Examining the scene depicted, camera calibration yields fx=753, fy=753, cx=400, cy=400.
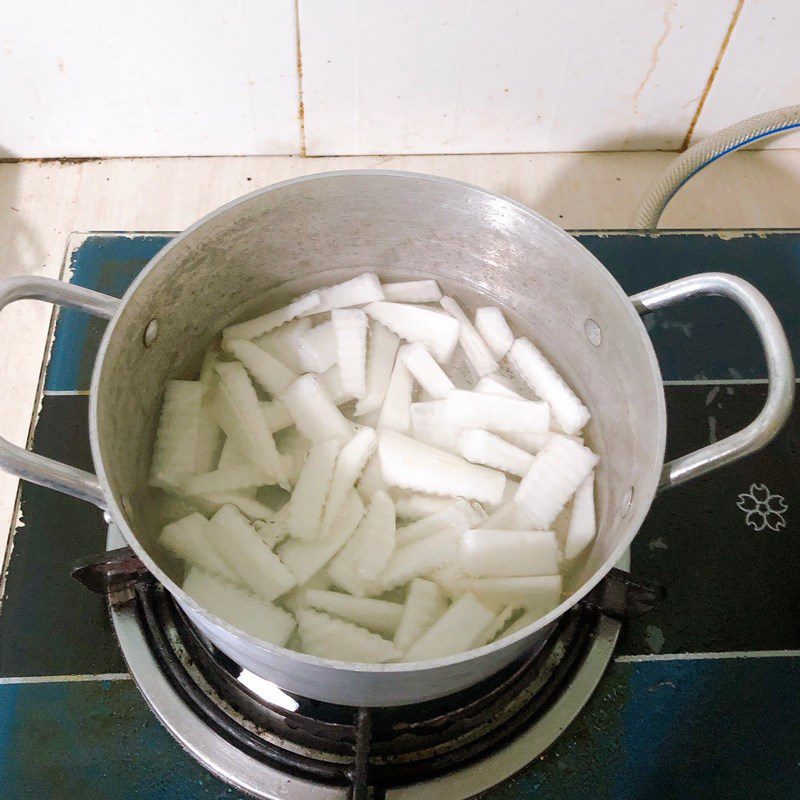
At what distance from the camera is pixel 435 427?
72 cm

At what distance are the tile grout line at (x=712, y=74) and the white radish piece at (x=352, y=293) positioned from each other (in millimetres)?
529

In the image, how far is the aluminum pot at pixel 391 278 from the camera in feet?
1.56

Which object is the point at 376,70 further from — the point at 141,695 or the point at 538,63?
the point at 141,695

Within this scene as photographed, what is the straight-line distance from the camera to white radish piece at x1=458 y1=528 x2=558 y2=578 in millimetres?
614

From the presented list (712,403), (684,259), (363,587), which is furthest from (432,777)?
(684,259)

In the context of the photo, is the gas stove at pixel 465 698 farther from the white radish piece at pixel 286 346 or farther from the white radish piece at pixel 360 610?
the white radish piece at pixel 286 346

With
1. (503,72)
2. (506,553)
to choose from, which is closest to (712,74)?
(503,72)

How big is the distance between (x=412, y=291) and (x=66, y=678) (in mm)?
474

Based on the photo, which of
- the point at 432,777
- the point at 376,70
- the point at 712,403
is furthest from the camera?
the point at 376,70

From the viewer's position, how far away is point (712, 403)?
75cm

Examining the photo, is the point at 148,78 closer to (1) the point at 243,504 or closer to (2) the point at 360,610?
(1) the point at 243,504

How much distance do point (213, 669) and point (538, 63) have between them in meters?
0.77

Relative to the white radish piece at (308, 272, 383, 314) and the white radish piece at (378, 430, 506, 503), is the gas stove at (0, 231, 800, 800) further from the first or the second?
the white radish piece at (308, 272, 383, 314)

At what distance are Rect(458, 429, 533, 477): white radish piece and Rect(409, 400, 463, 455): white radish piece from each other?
2cm
